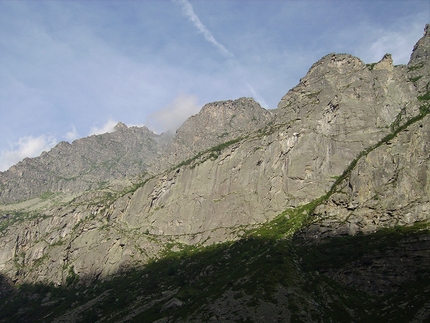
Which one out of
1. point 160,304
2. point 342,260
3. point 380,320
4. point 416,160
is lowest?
point 380,320

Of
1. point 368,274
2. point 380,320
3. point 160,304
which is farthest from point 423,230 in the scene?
point 160,304

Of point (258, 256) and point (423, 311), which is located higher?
point (258, 256)

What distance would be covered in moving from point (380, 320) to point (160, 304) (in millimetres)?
99753

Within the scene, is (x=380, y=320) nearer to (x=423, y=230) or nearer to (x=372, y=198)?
(x=423, y=230)

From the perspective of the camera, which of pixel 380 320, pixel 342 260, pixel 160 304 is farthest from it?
pixel 160 304

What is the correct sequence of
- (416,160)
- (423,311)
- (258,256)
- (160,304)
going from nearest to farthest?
(423,311) < (160,304) < (258,256) < (416,160)

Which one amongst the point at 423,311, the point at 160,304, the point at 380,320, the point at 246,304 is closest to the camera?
the point at 423,311

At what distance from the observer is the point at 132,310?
176m

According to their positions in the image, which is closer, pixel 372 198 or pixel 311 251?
pixel 311 251

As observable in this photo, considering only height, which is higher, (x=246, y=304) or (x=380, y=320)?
(x=246, y=304)

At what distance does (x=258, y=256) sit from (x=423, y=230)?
73.9 m

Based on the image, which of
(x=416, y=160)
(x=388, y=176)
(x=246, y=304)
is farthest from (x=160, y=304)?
(x=416, y=160)

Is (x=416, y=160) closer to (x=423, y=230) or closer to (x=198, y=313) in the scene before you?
(x=423, y=230)

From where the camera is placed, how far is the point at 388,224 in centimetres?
17375
